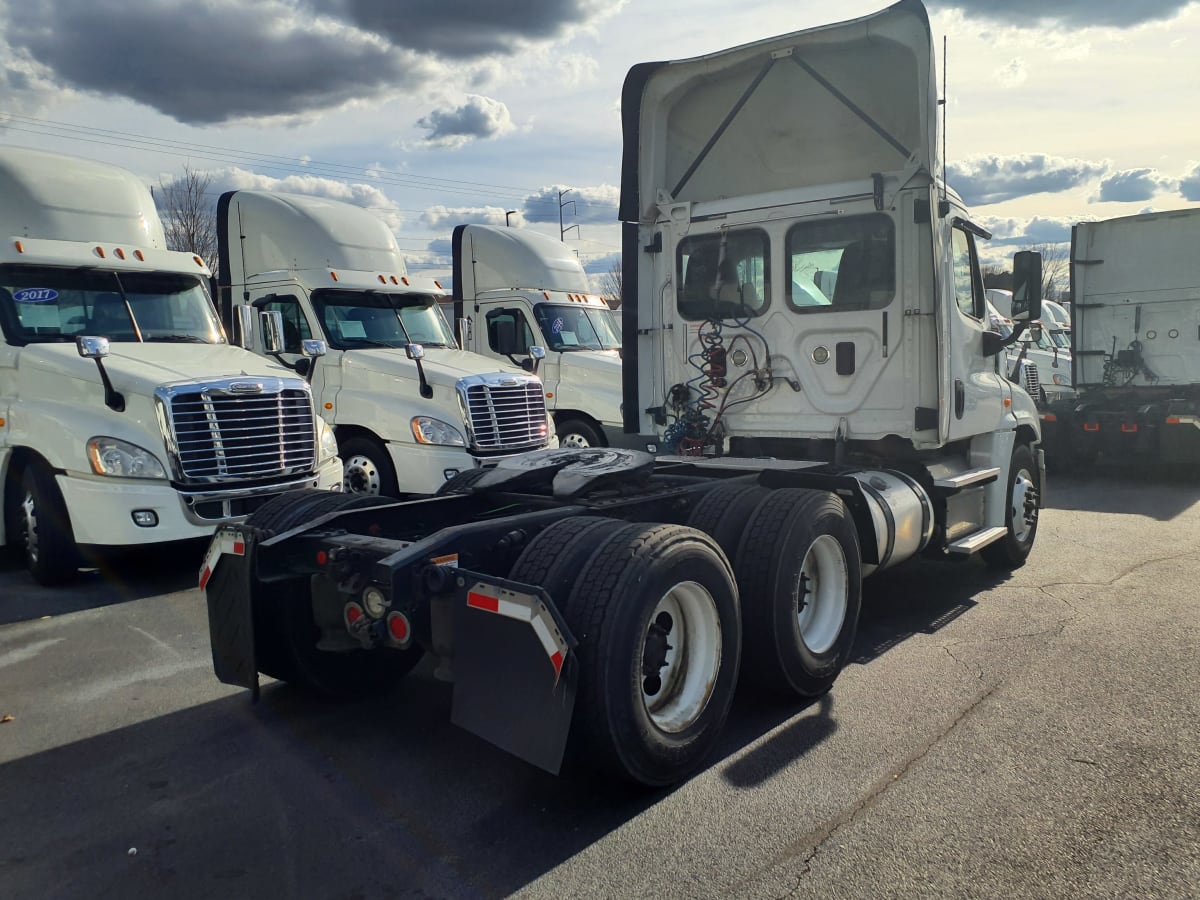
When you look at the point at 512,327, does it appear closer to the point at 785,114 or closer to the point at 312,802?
the point at 785,114

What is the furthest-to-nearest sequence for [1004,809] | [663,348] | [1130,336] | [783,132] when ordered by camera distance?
[1130,336] → [663,348] → [783,132] → [1004,809]

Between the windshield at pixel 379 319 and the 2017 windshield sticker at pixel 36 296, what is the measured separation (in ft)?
9.60

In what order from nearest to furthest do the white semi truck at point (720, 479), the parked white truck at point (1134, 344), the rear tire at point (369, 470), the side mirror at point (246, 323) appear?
1. the white semi truck at point (720, 479)
2. the side mirror at point (246, 323)
3. the rear tire at point (369, 470)
4. the parked white truck at point (1134, 344)

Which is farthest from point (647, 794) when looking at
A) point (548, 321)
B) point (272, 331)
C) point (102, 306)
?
point (548, 321)

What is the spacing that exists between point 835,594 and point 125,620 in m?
4.83

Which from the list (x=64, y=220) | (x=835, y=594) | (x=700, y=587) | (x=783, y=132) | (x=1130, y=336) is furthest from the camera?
(x=1130, y=336)

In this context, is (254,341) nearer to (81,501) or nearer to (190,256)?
(190,256)

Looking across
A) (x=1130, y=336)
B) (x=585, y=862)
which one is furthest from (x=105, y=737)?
(x=1130, y=336)

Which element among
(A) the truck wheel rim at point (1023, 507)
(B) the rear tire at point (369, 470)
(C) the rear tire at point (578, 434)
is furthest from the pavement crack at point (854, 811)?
(C) the rear tire at point (578, 434)

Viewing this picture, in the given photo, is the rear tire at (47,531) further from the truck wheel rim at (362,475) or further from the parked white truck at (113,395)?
the truck wheel rim at (362,475)

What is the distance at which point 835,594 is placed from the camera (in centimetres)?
513

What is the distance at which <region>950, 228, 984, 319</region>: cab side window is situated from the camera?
662cm

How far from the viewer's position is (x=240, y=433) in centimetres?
729

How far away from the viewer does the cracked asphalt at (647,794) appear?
3.16 metres
